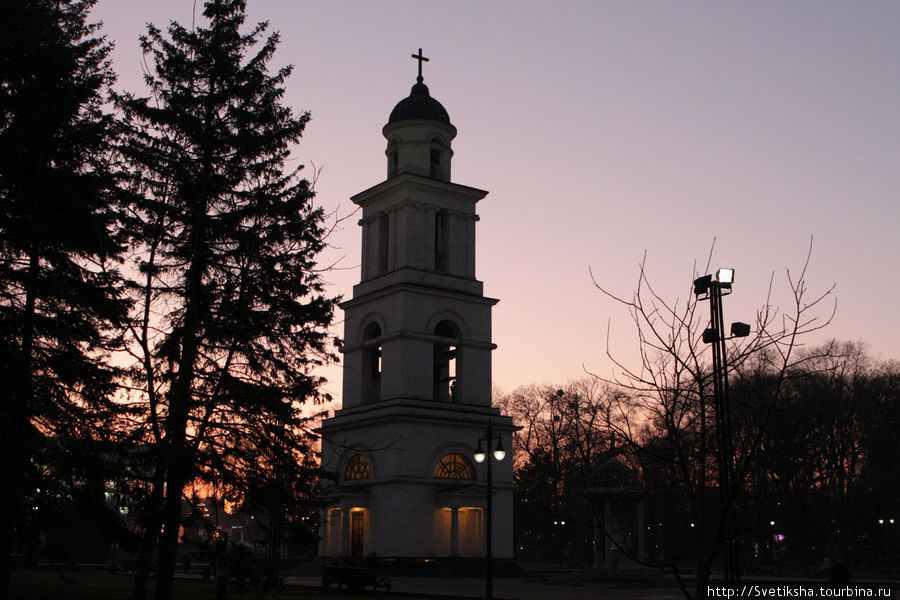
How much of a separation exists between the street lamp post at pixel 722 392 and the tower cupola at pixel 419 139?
127 feet

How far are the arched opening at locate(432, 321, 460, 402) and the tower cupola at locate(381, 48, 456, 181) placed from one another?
26.4ft

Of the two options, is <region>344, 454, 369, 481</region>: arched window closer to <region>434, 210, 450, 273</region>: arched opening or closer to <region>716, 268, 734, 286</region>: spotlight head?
<region>434, 210, 450, 273</region>: arched opening

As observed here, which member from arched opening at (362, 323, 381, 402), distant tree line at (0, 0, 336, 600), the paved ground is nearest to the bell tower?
arched opening at (362, 323, 381, 402)

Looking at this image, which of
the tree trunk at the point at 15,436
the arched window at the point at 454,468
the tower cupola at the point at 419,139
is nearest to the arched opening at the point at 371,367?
the arched window at the point at 454,468

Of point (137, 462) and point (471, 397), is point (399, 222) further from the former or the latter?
point (137, 462)

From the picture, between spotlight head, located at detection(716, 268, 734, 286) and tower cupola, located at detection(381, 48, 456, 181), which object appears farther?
tower cupola, located at detection(381, 48, 456, 181)

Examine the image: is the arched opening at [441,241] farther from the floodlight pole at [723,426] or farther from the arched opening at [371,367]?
the floodlight pole at [723,426]

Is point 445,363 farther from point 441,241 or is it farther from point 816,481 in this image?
point 816,481

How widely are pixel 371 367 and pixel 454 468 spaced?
7.12m

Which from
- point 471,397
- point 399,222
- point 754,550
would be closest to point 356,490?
point 471,397

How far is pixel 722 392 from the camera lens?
12250mm

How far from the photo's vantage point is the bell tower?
1812 inches

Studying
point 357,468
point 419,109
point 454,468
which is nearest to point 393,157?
point 419,109

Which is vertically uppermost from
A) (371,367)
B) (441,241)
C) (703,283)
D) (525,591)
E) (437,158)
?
(437,158)
